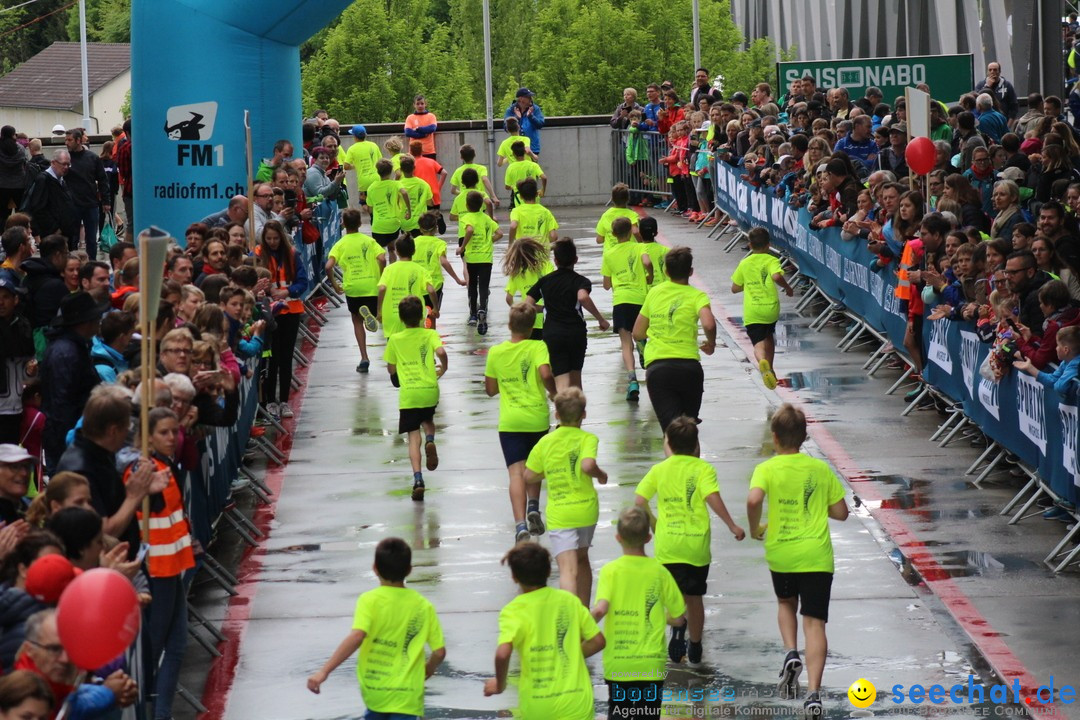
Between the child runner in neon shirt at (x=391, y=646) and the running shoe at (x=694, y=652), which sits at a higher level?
the child runner in neon shirt at (x=391, y=646)

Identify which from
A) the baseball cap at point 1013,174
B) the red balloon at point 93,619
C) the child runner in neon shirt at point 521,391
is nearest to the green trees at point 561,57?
the baseball cap at point 1013,174

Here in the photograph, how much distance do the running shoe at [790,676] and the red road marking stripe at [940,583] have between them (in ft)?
4.19

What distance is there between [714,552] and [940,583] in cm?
172

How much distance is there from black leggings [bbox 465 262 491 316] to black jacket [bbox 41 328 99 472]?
10130mm

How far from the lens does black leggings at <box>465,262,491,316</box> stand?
808 inches

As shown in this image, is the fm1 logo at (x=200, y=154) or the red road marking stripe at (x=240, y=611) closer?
the red road marking stripe at (x=240, y=611)

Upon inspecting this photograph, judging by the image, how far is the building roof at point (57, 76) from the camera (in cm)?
8050

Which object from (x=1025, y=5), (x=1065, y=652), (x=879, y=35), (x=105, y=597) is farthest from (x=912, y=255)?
(x=879, y=35)

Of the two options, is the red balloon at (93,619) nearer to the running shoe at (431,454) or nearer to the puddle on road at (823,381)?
the running shoe at (431,454)

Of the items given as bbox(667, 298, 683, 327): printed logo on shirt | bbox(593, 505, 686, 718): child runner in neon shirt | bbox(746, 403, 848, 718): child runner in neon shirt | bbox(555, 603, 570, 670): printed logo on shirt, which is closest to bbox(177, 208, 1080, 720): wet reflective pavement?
bbox(746, 403, 848, 718): child runner in neon shirt

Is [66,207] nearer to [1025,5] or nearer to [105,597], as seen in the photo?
[1025,5]

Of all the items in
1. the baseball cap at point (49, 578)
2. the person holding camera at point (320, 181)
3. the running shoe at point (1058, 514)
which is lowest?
the running shoe at point (1058, 514)

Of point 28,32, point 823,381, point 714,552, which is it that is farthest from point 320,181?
point 28,32

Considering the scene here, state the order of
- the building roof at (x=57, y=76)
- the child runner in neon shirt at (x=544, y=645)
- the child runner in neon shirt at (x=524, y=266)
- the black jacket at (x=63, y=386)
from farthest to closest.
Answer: the building roof at (x=57, y=76) → the child runner in neon shirt at (x=524, y=266) → the black jacket at (x=63, y=386) → the child runner in neon shirt at (x=544, y=645)
